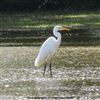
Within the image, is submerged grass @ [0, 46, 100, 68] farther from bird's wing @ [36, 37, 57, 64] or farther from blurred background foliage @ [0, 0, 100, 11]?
blurred background foliage @ [0, 0, 100, 11]

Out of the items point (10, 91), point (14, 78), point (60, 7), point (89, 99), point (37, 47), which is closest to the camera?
point (89, 99)

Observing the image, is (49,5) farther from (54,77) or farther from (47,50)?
(54,77)

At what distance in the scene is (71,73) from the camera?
51.0 ft

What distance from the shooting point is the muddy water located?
40.6ft

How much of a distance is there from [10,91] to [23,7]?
44.6 meters

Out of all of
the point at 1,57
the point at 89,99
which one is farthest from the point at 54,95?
the point at 1,57

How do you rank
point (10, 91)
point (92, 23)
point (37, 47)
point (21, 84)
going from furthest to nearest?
point (92, 23)
point (37, 47)
point (21, 84)
point (10, 91)

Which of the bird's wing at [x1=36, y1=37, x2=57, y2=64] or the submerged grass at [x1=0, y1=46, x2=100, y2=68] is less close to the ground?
the bird's wing at [x1=36, y1=37, x2=57, y2=64]

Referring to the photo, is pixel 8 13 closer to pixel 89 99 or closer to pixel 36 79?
pixel 36 79

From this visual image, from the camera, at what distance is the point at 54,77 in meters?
15.0

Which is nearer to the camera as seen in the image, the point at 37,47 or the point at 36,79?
the point at 36,79

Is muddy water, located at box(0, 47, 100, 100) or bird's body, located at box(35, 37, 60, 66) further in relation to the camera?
bird's body, located at box(35, 37, 60, 66)

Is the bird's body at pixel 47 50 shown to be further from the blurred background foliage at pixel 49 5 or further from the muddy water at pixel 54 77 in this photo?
the blurred background foliage at pixel 49 5

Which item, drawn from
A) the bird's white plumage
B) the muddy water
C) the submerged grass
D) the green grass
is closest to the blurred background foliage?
the green grass
